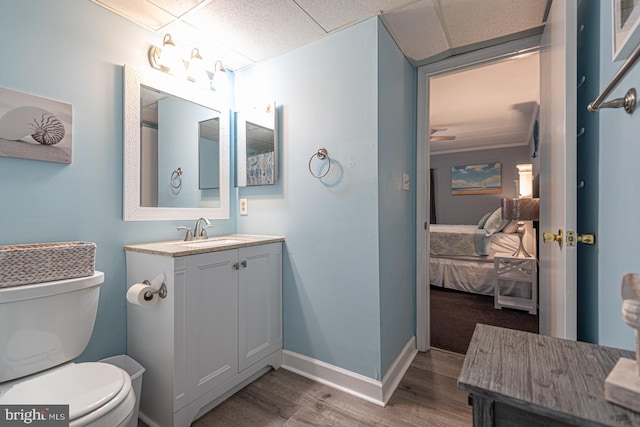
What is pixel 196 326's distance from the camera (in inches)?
56.8

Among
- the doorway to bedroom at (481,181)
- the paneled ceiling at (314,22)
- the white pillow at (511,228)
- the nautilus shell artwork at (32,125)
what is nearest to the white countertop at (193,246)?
the nautilus shell artwork at (32,125)

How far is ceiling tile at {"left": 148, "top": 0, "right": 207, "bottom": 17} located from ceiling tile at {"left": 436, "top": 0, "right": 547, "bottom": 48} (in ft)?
4.24

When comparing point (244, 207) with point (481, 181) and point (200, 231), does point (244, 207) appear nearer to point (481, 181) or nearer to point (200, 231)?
point (200, 231)

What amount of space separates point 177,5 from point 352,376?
2.26 m

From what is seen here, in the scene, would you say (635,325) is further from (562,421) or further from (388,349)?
(388,349)

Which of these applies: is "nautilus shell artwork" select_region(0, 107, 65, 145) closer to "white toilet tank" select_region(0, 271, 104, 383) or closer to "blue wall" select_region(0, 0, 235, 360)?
"blue wall" select_region(0, 0, 235, 360)

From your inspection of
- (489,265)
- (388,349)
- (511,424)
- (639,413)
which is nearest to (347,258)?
(388,349)

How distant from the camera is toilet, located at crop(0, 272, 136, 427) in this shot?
0.96m

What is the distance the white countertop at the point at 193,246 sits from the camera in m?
1.40

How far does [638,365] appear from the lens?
1.61ft

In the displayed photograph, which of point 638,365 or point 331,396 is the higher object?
point 638,365

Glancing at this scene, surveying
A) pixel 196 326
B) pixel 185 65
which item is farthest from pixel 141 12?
pixel 196 326

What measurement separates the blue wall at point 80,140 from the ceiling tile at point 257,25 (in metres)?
0.42

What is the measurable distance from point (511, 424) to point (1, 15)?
2210 millimetres
